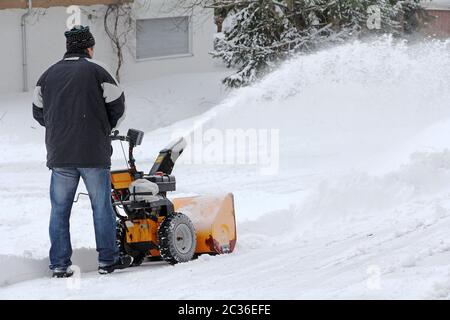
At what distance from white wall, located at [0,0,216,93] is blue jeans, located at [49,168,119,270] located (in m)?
12.7

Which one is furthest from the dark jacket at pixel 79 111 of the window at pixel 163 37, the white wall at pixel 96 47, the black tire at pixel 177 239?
the window at pixel 163 37

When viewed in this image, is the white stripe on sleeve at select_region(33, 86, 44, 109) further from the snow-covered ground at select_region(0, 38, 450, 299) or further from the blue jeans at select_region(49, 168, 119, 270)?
the snow-covered ground at select_region(0, 38, 450, 299)

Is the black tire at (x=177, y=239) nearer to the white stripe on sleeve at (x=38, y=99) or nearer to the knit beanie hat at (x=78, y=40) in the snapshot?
the white stripe on sleeve at (x=38, y=99)

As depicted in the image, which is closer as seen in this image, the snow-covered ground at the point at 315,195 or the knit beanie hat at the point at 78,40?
the snow-covered ground at the point at 315,195

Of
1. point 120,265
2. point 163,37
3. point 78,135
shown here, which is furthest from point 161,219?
point 163,37

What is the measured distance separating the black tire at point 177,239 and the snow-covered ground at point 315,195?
0.44 feet

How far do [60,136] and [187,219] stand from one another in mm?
1139

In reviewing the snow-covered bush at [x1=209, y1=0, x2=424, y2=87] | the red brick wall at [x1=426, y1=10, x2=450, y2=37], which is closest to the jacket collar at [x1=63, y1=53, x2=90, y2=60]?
the snow-covered bush at [x1=209, y1=0, x2=424, y2=87]

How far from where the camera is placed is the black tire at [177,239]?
6848 mm

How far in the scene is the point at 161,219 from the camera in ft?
23.1

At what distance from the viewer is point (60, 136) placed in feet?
21.5

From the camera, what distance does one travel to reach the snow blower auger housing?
6828 millimetres

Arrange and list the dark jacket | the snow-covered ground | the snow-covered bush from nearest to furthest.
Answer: the snow-covered ground < the dark jacket < the snow-covered bush
